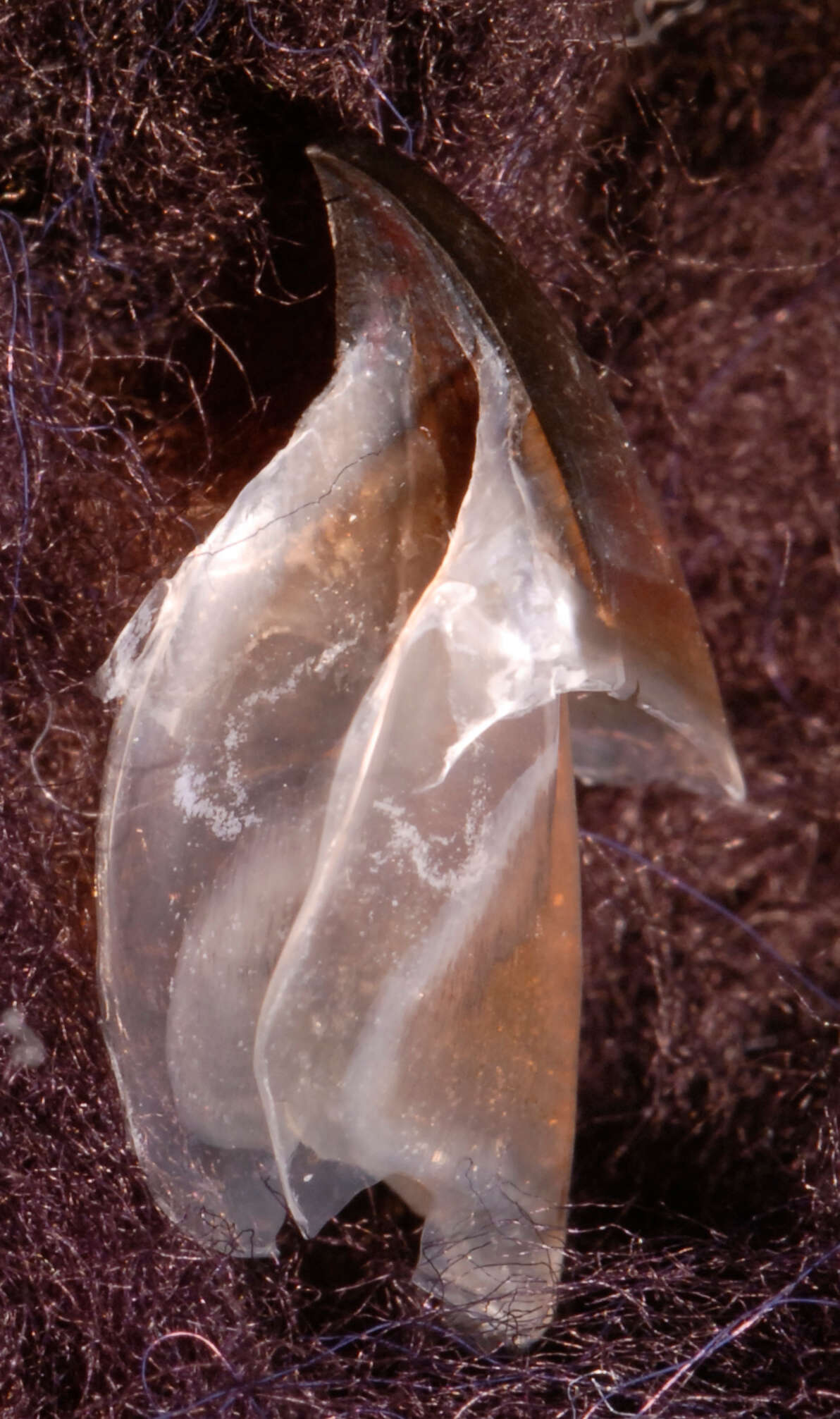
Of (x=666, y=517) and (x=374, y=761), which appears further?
(x=666, y=517)

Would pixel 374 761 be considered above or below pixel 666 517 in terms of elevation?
below

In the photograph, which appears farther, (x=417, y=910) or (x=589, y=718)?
(x=589, y=718)

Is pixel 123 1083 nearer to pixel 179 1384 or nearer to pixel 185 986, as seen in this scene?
pixel 185 986

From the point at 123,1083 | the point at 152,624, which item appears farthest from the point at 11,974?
the point at 152,624
